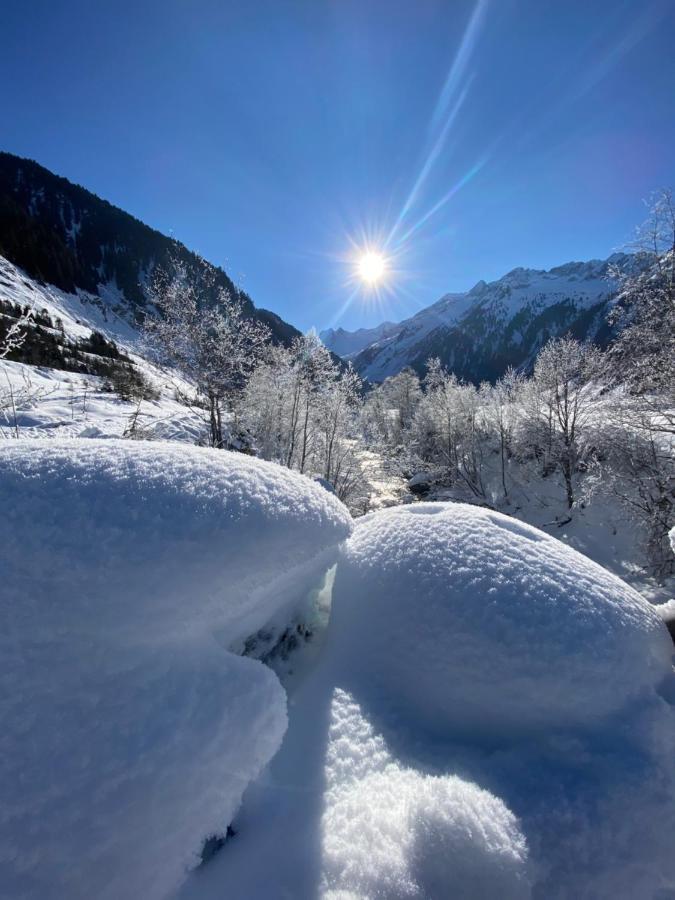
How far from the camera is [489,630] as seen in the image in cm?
143

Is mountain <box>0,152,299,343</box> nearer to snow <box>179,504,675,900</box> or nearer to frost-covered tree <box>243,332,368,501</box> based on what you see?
frost-covered tree <box>243,332,368,501</box>

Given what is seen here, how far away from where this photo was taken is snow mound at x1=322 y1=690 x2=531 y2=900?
95 cm

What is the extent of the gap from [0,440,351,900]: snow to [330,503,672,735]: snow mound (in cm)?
40

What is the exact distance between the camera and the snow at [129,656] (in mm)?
828

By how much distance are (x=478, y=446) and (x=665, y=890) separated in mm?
21812

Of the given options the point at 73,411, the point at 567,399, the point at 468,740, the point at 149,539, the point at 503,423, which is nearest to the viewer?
the point at 149,539

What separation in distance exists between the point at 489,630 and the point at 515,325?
185 meters

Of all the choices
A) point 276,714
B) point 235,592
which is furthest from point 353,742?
point 235,592

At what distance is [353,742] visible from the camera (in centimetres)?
129

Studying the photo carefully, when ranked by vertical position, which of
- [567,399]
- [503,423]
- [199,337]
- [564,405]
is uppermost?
[199,337]

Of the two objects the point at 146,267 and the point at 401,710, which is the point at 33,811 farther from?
the point at 146,267

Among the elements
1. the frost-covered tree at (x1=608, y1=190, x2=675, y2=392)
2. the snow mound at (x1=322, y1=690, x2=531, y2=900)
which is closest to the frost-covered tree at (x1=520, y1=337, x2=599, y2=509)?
the frost-covered tree at (x1=608, y1=190, x2=675, y2=392)

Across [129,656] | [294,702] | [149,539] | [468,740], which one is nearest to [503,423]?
[468,740]

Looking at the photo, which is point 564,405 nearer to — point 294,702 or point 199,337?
point 199,337
